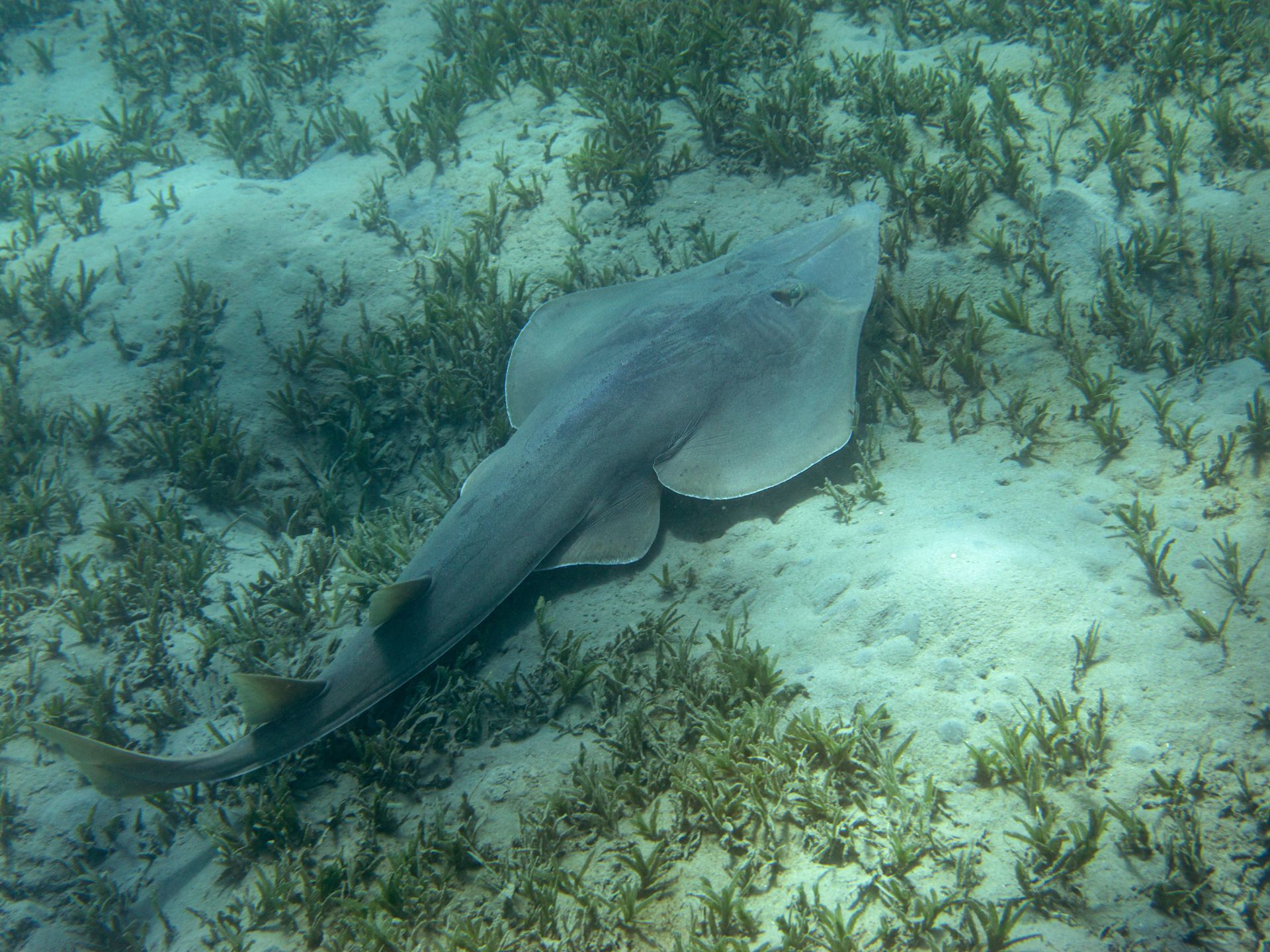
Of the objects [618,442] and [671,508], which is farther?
[671,508]

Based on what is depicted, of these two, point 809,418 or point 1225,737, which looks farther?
point 809,418

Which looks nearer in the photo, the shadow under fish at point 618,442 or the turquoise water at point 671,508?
the turquoise water at point 671,508

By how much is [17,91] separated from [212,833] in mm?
10328

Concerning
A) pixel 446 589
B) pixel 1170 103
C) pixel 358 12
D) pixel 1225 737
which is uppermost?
pixel 358 12

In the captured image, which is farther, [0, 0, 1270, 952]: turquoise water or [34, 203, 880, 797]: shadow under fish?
[34, 203, 880, 797]: shadow under fish

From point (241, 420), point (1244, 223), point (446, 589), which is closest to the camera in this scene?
point (446, 589)

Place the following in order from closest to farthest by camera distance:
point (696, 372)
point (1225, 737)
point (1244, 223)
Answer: point (1225, 737), point (696, 372), point (1244, 223)

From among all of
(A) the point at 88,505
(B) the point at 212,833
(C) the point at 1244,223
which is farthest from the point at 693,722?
(C) the point at 1244,223

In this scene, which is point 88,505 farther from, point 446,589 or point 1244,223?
point 1244,223

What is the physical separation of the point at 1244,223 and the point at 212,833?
7281 mm

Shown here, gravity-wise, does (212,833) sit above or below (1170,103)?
below

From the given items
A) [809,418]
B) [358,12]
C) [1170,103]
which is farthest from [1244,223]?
[358,12]

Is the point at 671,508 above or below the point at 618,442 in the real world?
below

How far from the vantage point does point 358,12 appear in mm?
8203
